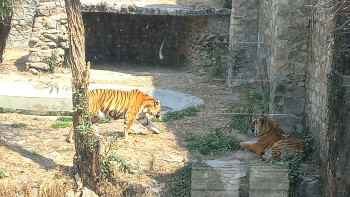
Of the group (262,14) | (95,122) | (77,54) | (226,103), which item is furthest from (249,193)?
(262,14)

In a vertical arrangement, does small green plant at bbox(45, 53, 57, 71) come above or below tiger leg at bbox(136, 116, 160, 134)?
above

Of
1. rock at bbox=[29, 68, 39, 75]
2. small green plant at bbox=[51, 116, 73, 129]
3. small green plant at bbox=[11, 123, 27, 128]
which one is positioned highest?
rock at bbox=[29, 68, 39, 75]

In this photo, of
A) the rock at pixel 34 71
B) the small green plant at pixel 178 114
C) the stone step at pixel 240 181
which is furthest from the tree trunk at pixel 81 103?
the rock at pixel 34 71

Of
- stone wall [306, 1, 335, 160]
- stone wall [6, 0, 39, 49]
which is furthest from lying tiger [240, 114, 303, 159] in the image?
stone wall [6, 0, 39, 49]

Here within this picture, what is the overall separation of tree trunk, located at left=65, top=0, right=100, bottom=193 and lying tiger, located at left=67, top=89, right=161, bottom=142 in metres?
2.06

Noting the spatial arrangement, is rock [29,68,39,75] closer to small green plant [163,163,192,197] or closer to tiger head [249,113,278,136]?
tiger head [249,113,278,136]

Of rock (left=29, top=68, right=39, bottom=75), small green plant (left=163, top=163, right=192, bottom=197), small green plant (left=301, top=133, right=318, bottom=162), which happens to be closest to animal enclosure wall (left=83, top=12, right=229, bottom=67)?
rock (left=29, top=68, right=39, bottom=75)

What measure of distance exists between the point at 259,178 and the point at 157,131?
2946mm

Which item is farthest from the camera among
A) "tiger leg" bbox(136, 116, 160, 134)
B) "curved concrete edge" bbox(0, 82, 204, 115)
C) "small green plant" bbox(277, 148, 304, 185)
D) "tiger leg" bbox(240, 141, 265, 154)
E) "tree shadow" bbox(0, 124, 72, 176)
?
"curved concrete edge" bbox(0, 82, 204, 115)

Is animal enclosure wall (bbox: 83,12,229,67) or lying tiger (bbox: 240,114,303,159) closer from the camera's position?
lying tiger (bbox: 240,114,303,159)

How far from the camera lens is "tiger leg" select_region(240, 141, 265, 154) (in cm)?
938

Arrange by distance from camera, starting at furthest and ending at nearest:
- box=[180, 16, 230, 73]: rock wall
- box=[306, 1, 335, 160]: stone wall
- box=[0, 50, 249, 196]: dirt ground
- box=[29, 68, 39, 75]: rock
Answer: box=[180, 16, 230, 73]: rock wall < box=[29, 68, 39, 75]: rock < box=[306, 1, 335, 160]: stone wall < box=[0, 50, 249, 196]: dirt ground

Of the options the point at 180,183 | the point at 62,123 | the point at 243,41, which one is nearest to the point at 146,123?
the point at 62,123

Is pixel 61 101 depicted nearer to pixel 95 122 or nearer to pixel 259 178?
pixel 95 122
